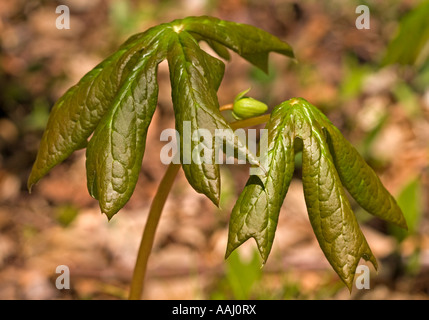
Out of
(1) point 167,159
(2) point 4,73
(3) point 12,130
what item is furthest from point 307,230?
(2) point 4,73

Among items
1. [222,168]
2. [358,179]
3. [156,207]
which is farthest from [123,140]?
[222,168]

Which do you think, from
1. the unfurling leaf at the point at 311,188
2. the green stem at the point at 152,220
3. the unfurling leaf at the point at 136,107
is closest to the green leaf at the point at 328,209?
the unfurling leaf at the point at 311,188

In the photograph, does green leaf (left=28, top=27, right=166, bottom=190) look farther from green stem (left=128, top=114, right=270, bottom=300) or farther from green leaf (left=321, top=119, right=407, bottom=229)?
green leaf (left=321, top=119, right=407, bottom=229)

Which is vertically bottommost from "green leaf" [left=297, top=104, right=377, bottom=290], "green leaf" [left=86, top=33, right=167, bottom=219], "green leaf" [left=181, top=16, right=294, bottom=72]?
"green leaf" [left=297, top=104, right=377, bottom=290]

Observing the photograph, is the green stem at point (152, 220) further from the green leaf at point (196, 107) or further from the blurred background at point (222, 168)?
the blurred background at point (222, 168)

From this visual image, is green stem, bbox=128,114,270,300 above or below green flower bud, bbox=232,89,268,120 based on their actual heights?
below

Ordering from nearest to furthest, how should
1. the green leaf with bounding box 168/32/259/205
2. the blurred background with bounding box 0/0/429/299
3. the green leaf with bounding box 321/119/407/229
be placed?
the green leaf with bounding box 168/32/259/205 → the green leaf with bounding box 321/119/407/229 → the blurred background with bounding box 0/0/429/299

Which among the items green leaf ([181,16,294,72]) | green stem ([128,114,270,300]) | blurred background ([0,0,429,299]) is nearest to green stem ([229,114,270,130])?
green stem ([128,114,270,300])

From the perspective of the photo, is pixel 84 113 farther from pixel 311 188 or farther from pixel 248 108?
pixel 311 188

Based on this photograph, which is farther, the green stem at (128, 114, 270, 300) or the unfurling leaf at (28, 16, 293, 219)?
the green stem at (128, 114, 270, 300)
